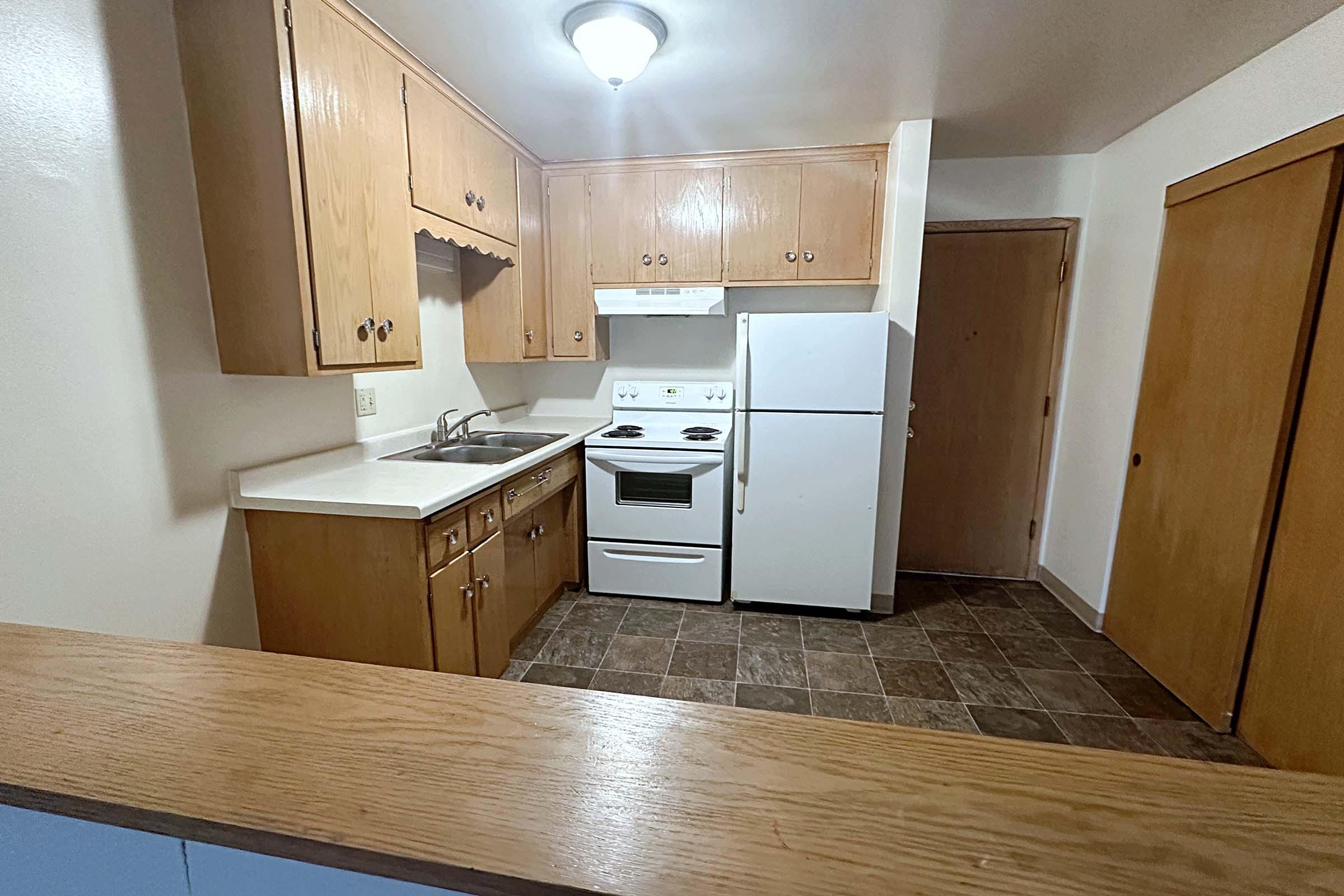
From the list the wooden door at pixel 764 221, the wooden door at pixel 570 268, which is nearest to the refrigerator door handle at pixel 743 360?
the wooden door at pixel 764 221

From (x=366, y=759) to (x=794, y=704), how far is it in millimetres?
1933

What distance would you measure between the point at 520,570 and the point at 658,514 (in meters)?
0.77

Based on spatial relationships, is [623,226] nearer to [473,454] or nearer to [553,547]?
[473,454]

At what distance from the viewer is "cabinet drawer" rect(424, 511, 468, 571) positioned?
5.52 feet

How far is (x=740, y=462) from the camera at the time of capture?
2789mm

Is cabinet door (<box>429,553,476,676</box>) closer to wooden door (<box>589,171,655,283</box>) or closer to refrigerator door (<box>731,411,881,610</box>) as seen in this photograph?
refrigerator door (<box>731,411,881,610</box>)

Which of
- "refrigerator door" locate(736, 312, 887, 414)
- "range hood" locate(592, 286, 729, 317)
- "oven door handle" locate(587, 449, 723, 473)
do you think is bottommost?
"oven door handle" locate(587, 449, 723, 473)

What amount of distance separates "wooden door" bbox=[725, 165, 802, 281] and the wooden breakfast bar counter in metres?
2.72

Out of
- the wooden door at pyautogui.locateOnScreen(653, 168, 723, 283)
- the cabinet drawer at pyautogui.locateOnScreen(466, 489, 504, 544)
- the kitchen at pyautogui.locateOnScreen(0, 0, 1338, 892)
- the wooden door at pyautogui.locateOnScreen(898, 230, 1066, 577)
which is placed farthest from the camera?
the wooden door at pyautogui.locateOnScreen(898, 230, 1066, 577)

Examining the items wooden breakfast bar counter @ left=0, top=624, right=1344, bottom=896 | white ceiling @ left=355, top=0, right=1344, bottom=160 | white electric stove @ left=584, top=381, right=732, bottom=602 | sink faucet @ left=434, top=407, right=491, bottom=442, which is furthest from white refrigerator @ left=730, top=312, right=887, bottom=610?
wooden breakfast bar counter @ left=0, top=624, right=1344, bottom=896

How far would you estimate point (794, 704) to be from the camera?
2.13 m

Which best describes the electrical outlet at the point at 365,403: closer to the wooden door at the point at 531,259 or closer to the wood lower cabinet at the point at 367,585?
the wood lower cabinet at the point at 367,585

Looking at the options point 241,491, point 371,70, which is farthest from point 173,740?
point 371,70

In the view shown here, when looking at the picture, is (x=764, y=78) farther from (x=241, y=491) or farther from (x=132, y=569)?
(x=132, y=569)
